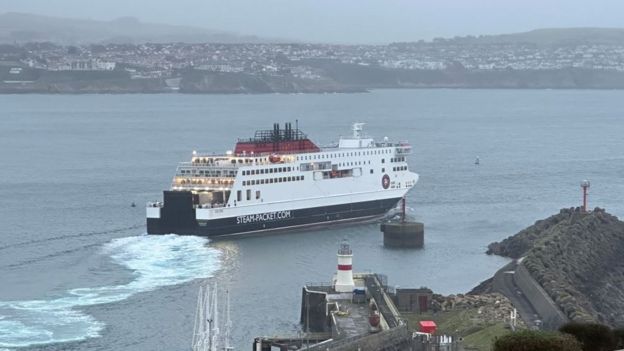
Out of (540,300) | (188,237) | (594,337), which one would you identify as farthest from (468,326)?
(188,237)

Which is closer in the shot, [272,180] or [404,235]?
[404,235]

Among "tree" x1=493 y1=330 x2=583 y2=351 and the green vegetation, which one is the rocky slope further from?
"tree" x1=493 y1=330 x2=583 y2=351

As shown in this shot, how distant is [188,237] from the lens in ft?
116

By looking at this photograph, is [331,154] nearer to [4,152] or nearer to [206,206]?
[206,206]

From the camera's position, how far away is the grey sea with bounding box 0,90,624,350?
2552cm

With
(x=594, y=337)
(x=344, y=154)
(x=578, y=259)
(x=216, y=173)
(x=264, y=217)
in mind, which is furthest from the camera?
(x=344, y=154)

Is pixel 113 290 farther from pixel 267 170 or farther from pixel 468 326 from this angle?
pixel 267 170

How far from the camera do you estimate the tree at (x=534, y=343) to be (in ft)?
44.7

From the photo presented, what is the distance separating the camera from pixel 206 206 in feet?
117

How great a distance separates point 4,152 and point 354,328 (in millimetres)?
44916

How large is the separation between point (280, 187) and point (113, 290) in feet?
33.8

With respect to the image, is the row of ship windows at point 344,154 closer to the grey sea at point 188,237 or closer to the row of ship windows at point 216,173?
the grey sea at point 188,237

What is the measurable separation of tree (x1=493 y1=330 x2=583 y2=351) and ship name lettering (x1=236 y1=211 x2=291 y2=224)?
2260 centimetres

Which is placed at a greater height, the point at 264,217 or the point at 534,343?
the point at 534,343
